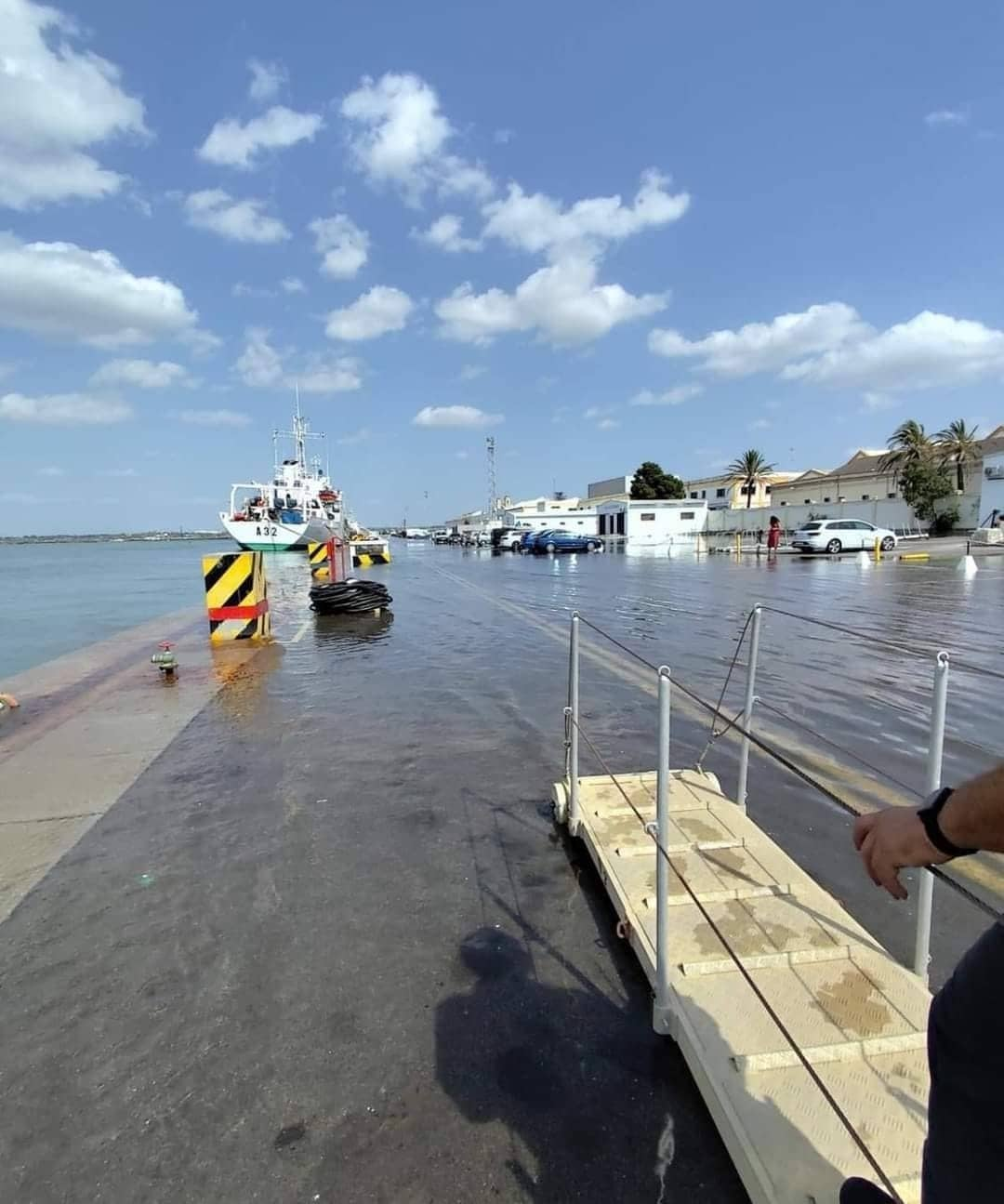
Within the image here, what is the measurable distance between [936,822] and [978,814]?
9 cm

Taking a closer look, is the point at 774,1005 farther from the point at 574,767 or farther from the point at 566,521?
the point at 566,521

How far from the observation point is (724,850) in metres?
3.12

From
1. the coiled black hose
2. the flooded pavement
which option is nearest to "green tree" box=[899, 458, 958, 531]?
the coiled black hose

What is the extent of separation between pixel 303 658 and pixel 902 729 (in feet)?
23.0

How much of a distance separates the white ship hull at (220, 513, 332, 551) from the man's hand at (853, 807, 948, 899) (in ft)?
174

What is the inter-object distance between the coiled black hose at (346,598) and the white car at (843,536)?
2545 cm

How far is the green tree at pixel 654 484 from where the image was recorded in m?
76.1

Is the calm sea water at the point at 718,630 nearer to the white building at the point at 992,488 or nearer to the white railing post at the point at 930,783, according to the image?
the white railing post at the point at 930,783

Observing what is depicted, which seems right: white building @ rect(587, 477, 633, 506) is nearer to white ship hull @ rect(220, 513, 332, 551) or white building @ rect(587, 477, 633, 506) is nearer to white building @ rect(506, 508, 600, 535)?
white building @ rect(506, 508, 600, 535)

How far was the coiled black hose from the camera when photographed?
42.9ft

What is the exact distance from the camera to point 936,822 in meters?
1.10

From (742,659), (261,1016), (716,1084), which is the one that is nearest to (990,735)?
(742,659)

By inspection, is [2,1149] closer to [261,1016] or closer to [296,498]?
[261,1016]

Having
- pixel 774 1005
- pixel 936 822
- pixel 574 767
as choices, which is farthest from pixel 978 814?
pixel 574 767
